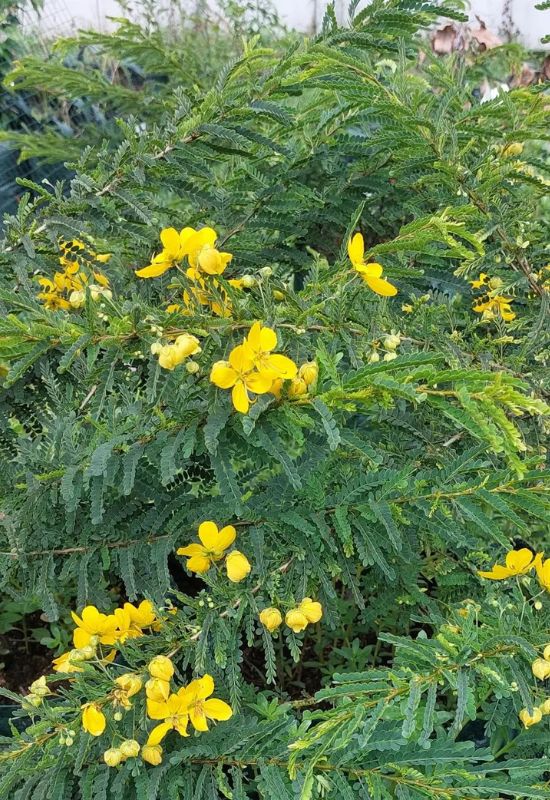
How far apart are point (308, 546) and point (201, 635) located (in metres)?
0.16

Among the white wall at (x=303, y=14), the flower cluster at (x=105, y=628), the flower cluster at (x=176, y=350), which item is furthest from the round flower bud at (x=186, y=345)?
the white wall at (x=303, y=14)

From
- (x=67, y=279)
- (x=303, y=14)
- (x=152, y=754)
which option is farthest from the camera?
(x=303, y=14)

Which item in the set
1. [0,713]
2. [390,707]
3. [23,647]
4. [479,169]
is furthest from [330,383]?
[23,647]

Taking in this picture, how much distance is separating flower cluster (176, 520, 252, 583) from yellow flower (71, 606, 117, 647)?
0.12 meters

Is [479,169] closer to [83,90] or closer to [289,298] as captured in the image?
[289,298]

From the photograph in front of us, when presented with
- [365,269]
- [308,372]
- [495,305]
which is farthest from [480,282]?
[308,372]

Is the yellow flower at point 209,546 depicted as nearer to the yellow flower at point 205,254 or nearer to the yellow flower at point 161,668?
the yellow flower at point 161,668

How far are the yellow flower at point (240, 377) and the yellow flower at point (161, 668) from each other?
293 millimetres

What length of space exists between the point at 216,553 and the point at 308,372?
0.29m

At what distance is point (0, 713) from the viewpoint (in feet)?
3.67

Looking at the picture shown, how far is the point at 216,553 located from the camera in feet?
2.63

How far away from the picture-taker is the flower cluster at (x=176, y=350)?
63 centimetres

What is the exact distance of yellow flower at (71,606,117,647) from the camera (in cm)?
78

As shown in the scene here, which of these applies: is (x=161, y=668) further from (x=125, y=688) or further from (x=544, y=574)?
(x=544, y=574)
